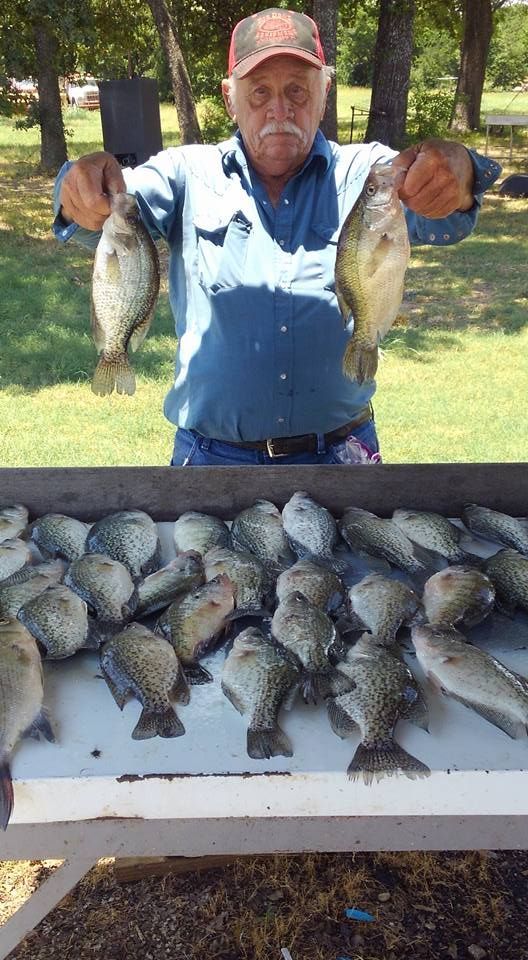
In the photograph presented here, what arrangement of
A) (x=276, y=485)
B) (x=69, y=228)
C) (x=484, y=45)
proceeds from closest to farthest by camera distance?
(x=69, y=228)
(x=276, y=485)
(x=484, y=45)

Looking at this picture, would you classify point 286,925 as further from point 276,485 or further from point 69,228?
point 69,228

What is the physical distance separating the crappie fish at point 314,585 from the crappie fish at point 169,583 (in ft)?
0.73

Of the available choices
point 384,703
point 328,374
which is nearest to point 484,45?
point 328,374

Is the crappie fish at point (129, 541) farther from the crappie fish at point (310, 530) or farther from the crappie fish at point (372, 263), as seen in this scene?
the crappie fish at point (372, 263)

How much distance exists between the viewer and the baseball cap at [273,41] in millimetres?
2633

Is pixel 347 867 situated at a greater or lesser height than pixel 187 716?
lesser

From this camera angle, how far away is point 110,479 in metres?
2.59

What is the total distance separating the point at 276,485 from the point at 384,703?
100 cm

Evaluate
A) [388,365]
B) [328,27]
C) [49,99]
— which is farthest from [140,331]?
[49,99]

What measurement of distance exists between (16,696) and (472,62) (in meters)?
23.6

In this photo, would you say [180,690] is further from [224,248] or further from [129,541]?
[224,248]

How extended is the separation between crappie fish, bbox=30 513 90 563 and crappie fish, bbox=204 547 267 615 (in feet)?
1.21

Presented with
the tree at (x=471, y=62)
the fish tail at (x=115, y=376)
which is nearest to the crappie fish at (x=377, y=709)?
the fish tail at (x=115, y=376)

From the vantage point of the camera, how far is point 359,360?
2.20m
